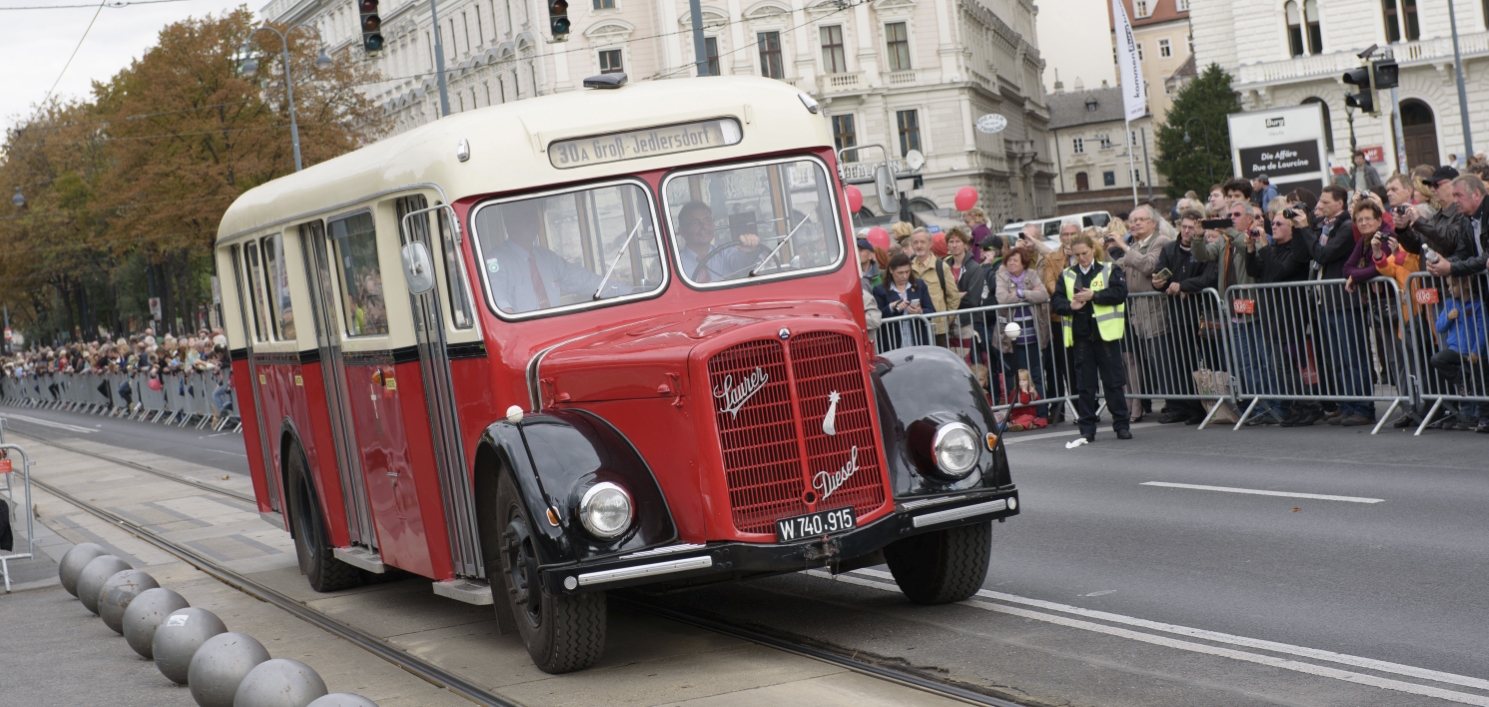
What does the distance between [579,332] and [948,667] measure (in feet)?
7.61

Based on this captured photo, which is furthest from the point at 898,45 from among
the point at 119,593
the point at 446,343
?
the point at 446,343

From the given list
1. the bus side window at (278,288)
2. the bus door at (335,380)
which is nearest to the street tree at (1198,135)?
the bus side window at (278,288)

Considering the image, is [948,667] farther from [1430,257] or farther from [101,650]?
[1430,257]

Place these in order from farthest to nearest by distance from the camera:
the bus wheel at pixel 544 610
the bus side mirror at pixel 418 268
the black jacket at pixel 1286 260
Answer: the black jacket at pixel 1286 260, the bus side mirror at pixel 418 268, the bus wheel at pixel 544 610

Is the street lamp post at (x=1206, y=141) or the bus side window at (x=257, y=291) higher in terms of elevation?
the street lamp post at (x=1206, y=141)

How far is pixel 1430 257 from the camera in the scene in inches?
517

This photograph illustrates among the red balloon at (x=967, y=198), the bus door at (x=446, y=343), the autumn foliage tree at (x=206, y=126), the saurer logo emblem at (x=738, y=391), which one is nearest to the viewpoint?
the saurer logo emblem at (x=738, y=391)

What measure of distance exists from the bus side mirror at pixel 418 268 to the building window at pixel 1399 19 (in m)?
67.4

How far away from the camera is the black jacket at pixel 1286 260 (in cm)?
1453

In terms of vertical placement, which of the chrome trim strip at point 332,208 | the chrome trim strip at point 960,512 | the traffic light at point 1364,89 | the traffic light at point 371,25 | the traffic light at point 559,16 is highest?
the traffic light at point 371,25

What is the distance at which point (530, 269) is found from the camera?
8016mm

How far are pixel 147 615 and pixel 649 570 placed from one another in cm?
346

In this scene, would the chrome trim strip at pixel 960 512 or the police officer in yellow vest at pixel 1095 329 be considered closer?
the chrome trim strip at pixel 960 512

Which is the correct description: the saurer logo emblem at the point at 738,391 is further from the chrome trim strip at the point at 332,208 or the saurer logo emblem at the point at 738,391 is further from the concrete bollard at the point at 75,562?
the concrete bollard at the point at 75,562
